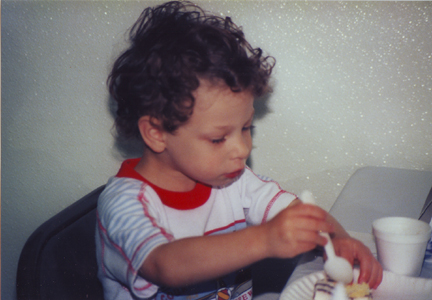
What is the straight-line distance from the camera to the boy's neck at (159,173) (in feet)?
2.77

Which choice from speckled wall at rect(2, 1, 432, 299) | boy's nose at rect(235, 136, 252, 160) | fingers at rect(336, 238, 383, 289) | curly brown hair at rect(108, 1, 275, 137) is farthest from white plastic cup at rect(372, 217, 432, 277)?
speckled wall at rect(2, 1, 432, 299)

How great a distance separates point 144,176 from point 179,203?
0.09 metres

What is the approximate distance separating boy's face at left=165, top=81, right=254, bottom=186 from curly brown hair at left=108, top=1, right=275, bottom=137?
2 centimetres

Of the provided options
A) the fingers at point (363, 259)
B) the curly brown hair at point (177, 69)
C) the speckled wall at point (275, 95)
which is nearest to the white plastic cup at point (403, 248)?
the fingers at point (363, 259)

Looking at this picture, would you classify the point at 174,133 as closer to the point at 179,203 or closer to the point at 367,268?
the point at 179,203

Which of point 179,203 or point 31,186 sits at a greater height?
point 179,203

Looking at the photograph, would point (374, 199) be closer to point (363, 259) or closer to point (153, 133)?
point (363, 259)

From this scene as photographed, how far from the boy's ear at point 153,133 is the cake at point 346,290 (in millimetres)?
396

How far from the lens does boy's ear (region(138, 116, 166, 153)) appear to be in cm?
80

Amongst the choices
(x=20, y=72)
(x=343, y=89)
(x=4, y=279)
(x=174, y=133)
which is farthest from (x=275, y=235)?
(x=4, y=279)

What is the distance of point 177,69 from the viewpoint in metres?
0.75

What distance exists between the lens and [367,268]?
23.8 inches

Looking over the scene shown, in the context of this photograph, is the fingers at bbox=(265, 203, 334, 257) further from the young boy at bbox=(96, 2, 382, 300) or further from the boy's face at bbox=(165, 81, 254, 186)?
the boy's face at bbox=(165, 81, 254, 186)

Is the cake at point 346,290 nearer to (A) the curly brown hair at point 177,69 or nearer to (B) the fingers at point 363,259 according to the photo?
(B) the fingers at point 363,259
